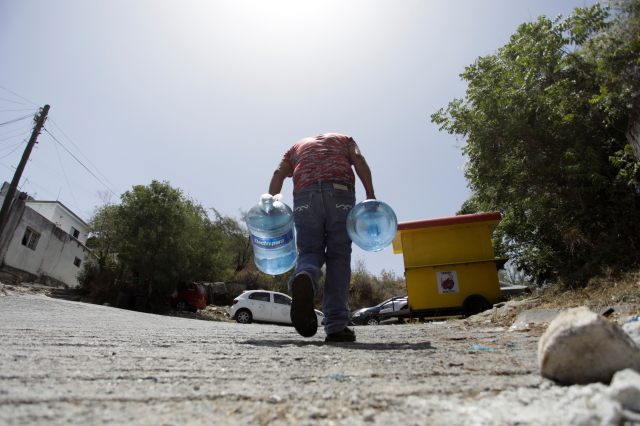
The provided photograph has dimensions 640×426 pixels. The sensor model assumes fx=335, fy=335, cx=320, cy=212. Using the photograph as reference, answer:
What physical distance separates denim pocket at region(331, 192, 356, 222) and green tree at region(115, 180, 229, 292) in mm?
15661

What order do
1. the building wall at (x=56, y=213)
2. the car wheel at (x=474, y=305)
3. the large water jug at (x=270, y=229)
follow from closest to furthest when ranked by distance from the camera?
the large water jug at (x=270, y=229), the car wheel at (x=474, y=305), the building wall at (x=56, y=213)

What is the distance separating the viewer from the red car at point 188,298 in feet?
55.5

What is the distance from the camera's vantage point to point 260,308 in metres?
14.1

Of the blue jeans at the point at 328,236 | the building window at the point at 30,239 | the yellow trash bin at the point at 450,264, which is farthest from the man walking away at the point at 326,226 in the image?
the building window at the point at 30,239

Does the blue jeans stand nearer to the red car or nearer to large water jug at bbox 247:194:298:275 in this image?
large water jug at bbox 247:194:298:275

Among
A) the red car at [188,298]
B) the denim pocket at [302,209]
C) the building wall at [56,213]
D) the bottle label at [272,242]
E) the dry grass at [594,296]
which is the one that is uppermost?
the building wall at [56,213]

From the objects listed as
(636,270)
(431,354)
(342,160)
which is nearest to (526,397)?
(431,354)

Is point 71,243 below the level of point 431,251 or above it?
above

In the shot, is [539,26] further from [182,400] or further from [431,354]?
[182,400]

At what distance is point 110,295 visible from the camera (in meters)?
18.0

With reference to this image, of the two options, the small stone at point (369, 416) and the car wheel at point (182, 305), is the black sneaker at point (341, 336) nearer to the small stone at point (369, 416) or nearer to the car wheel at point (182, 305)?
the small stone at point (369, 416)

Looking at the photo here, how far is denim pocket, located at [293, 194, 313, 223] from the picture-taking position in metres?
2.90

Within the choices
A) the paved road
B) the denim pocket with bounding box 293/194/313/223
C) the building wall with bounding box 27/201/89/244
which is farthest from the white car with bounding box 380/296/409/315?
the building wall with bounding box 27/201/89/244

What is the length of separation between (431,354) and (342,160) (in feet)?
6.09
